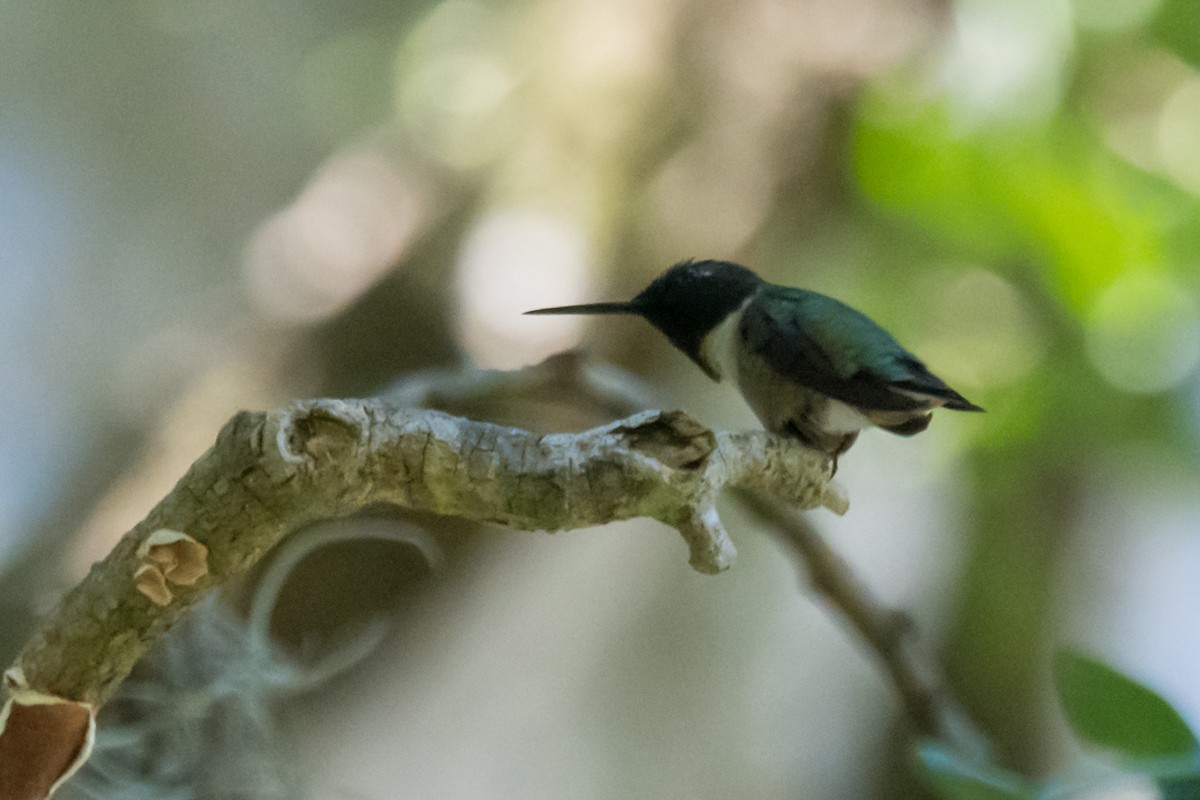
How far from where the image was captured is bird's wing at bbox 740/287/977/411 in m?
0.65

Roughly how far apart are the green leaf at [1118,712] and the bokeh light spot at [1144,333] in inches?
27.8

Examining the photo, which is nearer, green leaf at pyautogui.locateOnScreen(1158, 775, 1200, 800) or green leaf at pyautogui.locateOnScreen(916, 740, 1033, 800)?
green leaf at pyautogui.locateOnScreen(1158, 775, 1200, 800)

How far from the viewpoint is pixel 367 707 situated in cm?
108

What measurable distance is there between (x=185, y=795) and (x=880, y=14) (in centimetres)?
129

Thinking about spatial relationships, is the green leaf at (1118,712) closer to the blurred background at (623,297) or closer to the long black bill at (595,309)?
the long black bill at (595,309)

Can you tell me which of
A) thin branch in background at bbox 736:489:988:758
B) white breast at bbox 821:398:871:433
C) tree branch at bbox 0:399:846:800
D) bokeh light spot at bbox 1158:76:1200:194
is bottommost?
thin branch in background at bbox 736:489:988:758

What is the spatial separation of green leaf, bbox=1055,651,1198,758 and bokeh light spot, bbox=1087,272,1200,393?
0.71 meters

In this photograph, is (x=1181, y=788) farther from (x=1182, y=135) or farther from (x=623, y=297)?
(x=1182, y=135)

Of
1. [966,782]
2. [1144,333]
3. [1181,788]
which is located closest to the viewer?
[1181,788]

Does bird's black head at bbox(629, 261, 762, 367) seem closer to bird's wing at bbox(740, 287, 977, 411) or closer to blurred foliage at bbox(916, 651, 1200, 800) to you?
bird's wing at bbox(740, 287, 977, 411)

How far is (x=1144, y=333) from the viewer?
131 cm

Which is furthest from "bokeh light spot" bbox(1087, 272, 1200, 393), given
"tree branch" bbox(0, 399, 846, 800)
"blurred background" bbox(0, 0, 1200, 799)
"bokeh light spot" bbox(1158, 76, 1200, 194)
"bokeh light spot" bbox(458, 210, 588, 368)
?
"tree branch" bbox(0, 399, 846, 800)

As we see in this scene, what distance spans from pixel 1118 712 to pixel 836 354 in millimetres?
333

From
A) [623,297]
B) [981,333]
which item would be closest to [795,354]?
[623,297]
